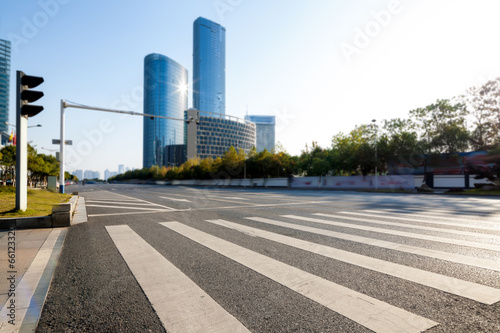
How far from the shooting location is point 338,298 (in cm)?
280

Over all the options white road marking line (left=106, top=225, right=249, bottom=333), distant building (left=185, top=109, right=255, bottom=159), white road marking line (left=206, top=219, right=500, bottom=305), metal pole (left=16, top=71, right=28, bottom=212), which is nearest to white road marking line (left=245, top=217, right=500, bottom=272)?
white road marking line (left=206, top=219, right=500, bottom=305)

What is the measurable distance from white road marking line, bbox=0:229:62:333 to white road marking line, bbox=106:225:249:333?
1.10 meters

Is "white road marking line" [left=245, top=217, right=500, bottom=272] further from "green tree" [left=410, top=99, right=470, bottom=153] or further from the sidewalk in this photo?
"green tree" [left=410, top=99, right=470, bottom=153]

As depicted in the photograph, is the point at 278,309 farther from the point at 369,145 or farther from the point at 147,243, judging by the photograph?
the point at 369,145

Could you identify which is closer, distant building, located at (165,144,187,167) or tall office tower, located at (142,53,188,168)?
tall office tower, located at (142,53,188,168)

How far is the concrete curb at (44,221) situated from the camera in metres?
6.80

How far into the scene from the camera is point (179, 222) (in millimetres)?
7789

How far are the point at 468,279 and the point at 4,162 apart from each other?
4409cm

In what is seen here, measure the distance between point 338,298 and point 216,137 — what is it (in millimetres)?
131294

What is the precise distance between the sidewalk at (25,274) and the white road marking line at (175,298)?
102cm

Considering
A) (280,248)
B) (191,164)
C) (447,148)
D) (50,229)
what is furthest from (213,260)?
(191,164)

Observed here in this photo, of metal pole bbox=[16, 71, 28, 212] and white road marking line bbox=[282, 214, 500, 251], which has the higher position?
metal pole bbox=[16, 71, 28, 212]

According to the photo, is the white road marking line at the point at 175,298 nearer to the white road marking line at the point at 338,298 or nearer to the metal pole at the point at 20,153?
the white road marking line at the point at 338,298

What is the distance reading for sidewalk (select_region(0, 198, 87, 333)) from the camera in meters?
2.48
